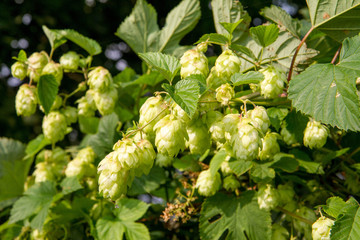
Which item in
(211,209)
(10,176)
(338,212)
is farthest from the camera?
(10,176)

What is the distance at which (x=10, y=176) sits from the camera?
191 centimetres

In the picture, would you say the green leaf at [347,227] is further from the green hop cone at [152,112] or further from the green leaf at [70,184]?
the green leaf at [70,184]

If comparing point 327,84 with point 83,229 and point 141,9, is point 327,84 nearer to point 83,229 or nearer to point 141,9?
point 141,9

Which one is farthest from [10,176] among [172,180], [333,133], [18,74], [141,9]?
[333,133]

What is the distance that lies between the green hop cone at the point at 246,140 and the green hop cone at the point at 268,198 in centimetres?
40

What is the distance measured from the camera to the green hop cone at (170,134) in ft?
2.44

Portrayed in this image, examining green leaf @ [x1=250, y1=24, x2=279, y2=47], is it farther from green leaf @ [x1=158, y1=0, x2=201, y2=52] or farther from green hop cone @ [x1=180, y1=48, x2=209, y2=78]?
green leaf @ [x1=158, y1=0, x2=201, y2=52]

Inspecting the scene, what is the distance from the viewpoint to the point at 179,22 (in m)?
1.56

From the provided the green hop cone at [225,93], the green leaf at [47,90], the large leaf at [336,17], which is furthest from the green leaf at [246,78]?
the green leaf at [47,90]

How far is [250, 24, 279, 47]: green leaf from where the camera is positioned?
93 centimetres

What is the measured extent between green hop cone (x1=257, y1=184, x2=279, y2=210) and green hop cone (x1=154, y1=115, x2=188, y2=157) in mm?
466

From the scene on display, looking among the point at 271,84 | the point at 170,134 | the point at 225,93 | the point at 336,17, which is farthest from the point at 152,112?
the point at 336,17

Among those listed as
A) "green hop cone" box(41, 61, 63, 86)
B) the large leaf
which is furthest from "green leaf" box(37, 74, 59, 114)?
the large leaf

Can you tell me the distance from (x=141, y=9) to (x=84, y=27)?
68.5 inches
